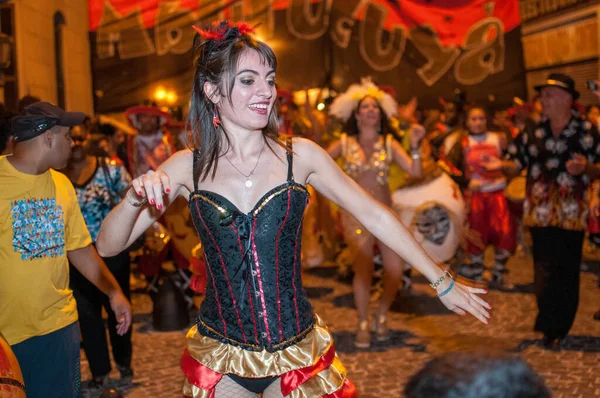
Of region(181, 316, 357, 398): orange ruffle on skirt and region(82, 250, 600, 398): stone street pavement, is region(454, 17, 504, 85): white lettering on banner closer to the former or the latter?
region(82, 250, 600, 398): stone street pavement

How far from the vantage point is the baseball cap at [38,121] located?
14.2 ft

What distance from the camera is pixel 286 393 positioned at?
3.09 m

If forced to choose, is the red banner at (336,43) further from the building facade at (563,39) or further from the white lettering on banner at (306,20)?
the building facade at (563,39)

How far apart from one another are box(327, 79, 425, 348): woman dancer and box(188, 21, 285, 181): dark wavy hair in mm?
4059

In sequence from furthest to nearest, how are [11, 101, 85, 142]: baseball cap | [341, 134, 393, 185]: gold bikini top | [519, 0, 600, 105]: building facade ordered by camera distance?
[519, 0, 600, 105]: building facade
[341, 134, 393, 185]: gold bikini top
[11, 101, 85, 142]: baseball cap

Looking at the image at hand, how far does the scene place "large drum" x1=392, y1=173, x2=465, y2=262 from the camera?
27.5 feet

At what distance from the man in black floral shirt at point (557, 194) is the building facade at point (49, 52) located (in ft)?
29.5

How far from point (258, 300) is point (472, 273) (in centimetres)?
686

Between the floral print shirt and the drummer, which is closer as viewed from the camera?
the floral print shirt

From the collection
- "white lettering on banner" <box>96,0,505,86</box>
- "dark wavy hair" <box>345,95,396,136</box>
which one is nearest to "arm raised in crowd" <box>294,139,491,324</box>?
"dark wavy hair" <box>345,95,396,136</box>

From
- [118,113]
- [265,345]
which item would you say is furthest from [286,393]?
[118,113]

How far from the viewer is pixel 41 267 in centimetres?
400

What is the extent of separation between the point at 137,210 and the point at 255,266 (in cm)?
52

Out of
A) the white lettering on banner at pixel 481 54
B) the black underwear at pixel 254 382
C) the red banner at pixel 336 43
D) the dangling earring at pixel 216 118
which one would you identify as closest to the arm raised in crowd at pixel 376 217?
the dangling earring at pixel 216 118
